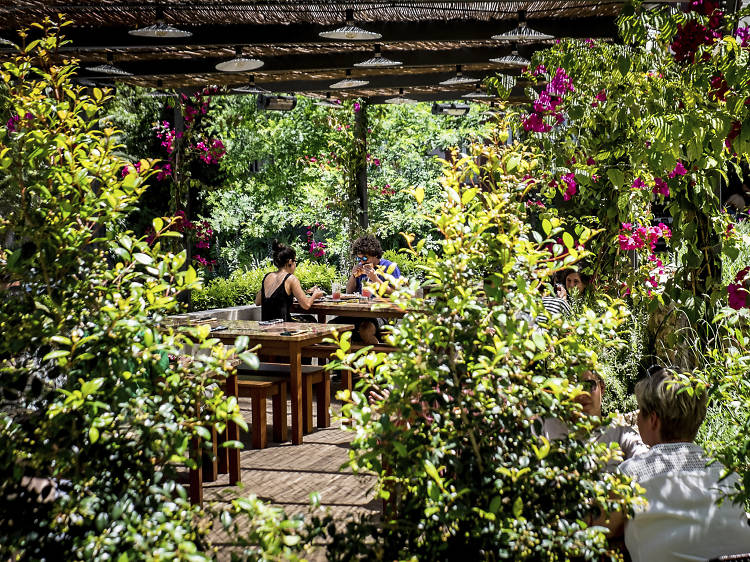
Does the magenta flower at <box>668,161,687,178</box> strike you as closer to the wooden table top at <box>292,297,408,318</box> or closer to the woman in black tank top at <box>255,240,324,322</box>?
the wooden table top at <box>292,297,408,318</box>

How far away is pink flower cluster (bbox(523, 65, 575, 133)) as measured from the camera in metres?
5.46

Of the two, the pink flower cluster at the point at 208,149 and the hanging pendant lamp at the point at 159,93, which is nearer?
Answer: the hanging pendant lamp at the point at 159,93

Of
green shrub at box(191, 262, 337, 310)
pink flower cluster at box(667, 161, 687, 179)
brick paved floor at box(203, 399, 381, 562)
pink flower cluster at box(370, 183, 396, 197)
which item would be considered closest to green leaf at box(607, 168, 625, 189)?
pink flower cluster at box(667, 161, 687, 179)

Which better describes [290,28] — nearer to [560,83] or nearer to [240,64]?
[240,64]

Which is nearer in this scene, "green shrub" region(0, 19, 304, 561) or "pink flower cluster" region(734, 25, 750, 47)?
"green shrub" region(0, 19, 304, 561)

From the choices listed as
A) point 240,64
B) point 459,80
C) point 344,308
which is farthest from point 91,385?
point 459,80

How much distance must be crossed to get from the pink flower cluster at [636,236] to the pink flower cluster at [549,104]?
85 cm

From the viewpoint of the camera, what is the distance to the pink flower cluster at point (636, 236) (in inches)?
209

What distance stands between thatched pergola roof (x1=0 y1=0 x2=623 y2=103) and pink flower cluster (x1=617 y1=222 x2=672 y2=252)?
1.63 m

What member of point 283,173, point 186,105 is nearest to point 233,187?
point 283,173

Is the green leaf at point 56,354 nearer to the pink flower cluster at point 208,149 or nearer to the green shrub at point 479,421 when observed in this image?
the green shrub at point 479,421

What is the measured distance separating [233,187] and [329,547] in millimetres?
14165

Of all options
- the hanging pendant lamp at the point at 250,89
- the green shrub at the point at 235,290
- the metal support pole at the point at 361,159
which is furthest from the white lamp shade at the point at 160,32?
the metal support pole at the point at 361,159

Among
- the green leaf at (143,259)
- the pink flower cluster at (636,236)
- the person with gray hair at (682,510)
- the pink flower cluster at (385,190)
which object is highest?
the pink flower cluster at (385,190)
